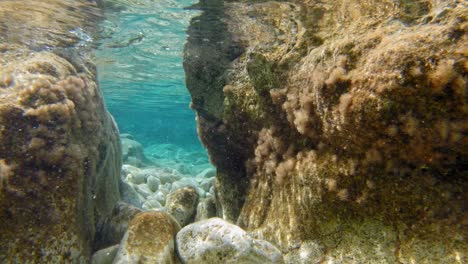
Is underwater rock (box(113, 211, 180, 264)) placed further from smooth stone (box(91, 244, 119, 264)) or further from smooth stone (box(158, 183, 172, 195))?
smooth stone (box(158, 183, 172, 195))

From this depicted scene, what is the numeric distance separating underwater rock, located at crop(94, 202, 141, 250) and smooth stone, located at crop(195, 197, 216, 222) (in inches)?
66.7

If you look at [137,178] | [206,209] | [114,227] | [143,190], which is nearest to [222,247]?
[114,227]

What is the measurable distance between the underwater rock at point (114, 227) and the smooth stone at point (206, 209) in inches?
66.7

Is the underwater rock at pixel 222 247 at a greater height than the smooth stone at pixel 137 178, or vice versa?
the underwater rock at pixel 222 247

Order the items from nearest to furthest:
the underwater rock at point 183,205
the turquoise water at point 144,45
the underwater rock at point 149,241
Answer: the underwater rock at point 149,241
the underwater rock at point 183,205
the turquoise water at point 144,45

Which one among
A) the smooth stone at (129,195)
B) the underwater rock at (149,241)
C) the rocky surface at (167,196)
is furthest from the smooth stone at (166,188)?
the underwater rock at (149,241)

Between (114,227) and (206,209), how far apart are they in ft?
6.83

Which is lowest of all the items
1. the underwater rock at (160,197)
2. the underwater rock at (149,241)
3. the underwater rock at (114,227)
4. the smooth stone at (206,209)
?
the underwater rock at (160,197)

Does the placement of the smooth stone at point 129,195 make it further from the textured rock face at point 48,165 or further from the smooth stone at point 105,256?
the smooth stone at point 105,256

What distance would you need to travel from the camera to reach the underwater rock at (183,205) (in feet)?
20.5

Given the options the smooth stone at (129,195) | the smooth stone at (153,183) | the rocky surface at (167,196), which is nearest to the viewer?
the rocky surface at (167,196)

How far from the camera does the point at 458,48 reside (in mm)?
2389

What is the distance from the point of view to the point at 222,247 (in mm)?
3482

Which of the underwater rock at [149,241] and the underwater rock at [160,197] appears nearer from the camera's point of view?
the underwater rock at [149,241]
